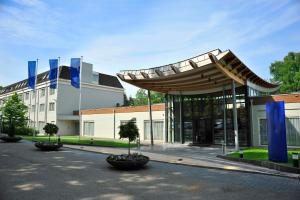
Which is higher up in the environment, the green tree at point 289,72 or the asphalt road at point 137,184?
the green tree at point 289,72

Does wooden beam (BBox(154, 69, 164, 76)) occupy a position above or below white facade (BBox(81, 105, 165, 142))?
above

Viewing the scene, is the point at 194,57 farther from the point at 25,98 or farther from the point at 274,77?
the point at 25,98

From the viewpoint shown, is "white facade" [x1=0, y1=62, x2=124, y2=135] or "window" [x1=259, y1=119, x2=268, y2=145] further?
"white facade" [x1=0, y1=62, x2=124, y2=135]

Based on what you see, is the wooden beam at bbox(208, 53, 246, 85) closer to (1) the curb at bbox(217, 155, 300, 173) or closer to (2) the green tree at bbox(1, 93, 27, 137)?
(1) the curb at bbox(217, 155, 300, 173)

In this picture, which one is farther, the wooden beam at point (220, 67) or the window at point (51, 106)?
the window at point (51, 106)

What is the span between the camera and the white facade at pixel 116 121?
27.0 m

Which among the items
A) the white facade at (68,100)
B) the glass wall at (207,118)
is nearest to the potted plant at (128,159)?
the glass wall at (207,118)

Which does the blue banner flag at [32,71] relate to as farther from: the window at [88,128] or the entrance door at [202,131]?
the entrance door at [202,131]

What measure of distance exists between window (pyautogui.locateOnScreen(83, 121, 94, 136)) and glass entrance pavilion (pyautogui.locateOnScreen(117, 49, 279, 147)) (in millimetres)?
14657

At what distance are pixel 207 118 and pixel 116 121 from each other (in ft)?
44.7

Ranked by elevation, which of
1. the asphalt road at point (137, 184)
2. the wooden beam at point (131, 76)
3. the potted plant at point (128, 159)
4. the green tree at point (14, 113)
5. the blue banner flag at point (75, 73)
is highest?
the blue banner flag at point (75, 73)

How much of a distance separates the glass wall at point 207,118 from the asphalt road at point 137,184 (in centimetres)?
1026

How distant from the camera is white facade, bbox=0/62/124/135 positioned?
130 ft

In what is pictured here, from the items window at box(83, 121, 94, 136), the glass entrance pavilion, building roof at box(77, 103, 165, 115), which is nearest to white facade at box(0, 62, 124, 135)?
window at box(83, 121, 94, 136)
